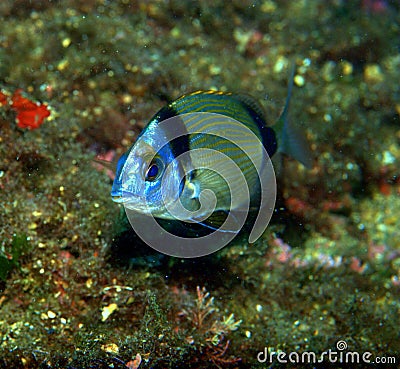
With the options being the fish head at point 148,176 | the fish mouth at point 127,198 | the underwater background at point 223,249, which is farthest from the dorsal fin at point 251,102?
the fish mouth at point 127,198

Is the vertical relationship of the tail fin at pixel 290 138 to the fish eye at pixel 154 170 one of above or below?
below

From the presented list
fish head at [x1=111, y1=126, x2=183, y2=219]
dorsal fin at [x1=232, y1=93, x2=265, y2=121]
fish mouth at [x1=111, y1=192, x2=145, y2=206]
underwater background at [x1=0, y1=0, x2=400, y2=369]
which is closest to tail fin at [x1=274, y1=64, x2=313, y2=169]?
dorsal fin at [x1=232, y1=93, x2=265, y2=121]

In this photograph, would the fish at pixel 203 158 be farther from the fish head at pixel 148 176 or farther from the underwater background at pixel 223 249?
the underwater background at pixel 223 249

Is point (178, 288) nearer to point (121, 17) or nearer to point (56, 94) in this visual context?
point (56, 94)

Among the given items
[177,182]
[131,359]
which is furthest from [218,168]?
[131,359]

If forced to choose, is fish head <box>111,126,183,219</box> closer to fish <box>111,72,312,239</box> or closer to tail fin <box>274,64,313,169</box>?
fish <box>111,72,312,239</box>

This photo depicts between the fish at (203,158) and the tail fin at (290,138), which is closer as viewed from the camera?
the fish at (203,158)

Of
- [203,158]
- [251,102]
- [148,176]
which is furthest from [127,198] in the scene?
[251,102]
